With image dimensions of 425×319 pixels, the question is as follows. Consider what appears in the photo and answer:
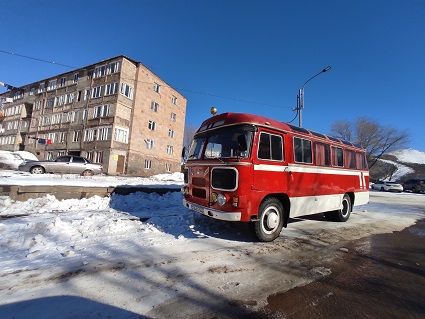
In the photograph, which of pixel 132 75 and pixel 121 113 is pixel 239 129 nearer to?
pixel 121 113

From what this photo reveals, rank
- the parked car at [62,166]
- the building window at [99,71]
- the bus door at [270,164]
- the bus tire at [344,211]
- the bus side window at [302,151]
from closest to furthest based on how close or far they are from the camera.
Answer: the bus door at [270,164] → the bus side window at [302,151] → the bus tire at [344,211] → the parked car at [62,166] → the building window at [99,71]

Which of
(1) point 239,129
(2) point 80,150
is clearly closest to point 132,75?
(2) point 80,150

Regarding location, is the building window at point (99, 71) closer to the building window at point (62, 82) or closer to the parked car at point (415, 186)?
the building window at point (62, 82)

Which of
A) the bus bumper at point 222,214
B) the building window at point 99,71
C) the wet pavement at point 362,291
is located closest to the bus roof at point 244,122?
the bus bumper at point 222,214

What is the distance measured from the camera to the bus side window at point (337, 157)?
784 centimetres

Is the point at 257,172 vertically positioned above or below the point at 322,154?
below

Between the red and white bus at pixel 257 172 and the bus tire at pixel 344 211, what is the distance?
1.03 meters

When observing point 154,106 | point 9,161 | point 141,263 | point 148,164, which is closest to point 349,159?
point 141,263

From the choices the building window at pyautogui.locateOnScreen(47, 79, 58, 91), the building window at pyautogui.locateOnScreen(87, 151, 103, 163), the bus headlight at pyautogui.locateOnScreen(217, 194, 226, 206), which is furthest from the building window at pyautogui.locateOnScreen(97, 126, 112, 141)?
the bus headlight at pyautogui.locateOnScreen(217, 194, 226, 206)

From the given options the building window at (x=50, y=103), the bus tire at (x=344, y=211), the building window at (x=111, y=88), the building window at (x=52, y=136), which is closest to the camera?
the bus tire at (x=344, y=211)

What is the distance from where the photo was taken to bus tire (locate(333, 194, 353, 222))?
326 inches

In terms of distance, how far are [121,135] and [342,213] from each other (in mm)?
26983

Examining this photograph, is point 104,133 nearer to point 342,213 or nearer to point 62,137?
point 62,137

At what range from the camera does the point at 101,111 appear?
29.9 meters
